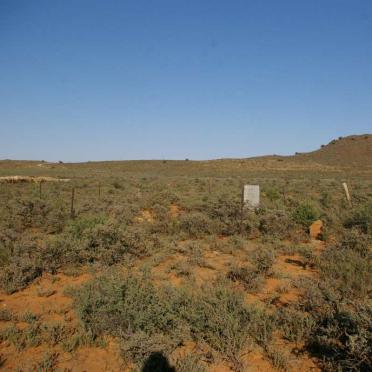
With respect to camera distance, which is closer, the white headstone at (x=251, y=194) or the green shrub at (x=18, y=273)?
the green shrub at (x=18, y=273)

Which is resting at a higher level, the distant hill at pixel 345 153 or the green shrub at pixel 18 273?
the distant hill at pixel 345 153

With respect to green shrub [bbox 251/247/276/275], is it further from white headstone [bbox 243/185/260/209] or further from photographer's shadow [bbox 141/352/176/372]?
white headstone [bbox 243/185/260/209]

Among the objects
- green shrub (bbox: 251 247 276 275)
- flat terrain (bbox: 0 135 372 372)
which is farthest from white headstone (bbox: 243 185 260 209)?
green shrub (bbox: 251 247 276 275)

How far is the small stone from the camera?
11320mm

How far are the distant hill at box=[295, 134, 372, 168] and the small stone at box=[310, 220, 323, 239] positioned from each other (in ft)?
235

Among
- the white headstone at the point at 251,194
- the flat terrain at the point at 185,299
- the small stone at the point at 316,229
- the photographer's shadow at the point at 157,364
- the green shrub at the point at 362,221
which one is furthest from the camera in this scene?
the white headstone at the point at 251,194

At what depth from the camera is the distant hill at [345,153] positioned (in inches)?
3194

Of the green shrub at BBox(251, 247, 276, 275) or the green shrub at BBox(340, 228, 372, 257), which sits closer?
the green shrub at BBox(251, 247, 276, 275)

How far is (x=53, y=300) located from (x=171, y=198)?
12.5 m

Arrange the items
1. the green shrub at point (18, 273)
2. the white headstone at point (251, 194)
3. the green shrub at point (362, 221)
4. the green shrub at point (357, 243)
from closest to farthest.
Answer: the green shrub at point (18, 273) < the green shrub at point (357, 243) < the green shrub at point (362, 221) < the white headstone at point (251, 194)

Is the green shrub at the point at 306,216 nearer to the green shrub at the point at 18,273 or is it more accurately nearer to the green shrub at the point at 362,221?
the green shrub at the point at 362,221

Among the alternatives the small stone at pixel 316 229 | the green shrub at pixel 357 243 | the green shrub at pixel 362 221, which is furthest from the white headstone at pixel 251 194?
the green shrub at pixel 357 243

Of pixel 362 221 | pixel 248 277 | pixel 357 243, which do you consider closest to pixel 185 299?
pixel 248 277

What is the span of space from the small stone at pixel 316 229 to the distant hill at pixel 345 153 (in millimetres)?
71626
